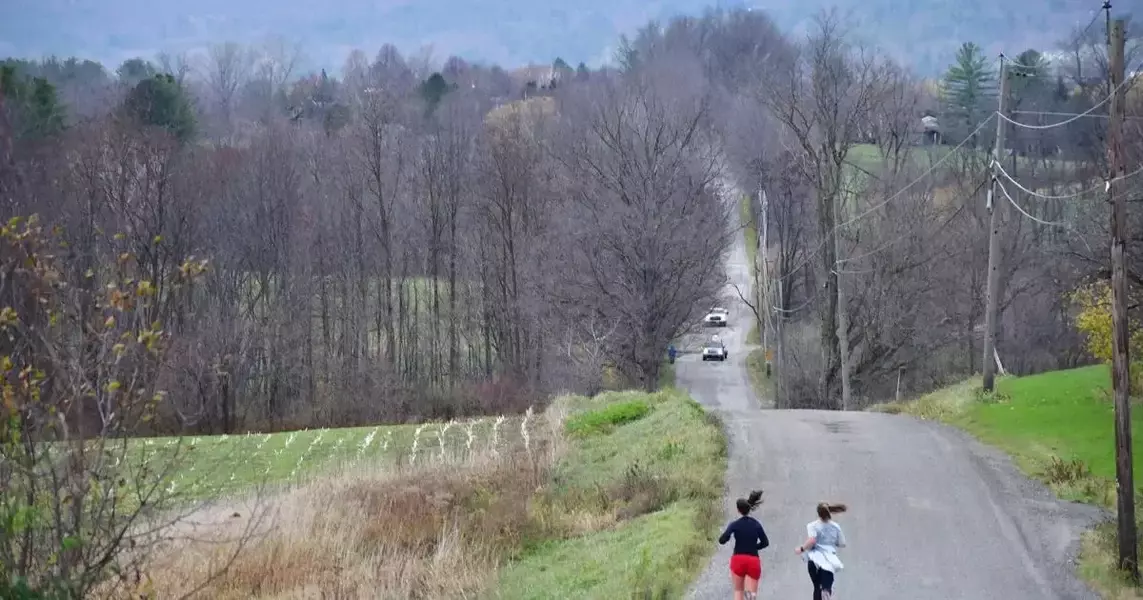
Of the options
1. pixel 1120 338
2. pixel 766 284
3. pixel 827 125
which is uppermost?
pixel 827 125

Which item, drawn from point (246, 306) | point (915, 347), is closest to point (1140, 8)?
point (915, 347)

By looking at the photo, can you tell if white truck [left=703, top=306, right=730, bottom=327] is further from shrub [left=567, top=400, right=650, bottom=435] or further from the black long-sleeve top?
the black long-sleeve top

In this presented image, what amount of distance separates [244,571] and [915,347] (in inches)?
1582

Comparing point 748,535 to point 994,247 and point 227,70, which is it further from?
point 227,70

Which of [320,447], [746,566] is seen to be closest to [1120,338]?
[746,566]

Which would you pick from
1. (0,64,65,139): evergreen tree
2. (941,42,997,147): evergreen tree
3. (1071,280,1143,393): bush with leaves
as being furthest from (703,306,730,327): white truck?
(1071,280,1143,393): bush with leaves

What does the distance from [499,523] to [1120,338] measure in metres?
9.45

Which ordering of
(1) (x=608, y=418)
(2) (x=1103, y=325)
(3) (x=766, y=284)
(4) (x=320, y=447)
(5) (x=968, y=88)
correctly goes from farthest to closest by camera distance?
(5) (x=968, y=88) < (3) (x=766, y=284) < (4) (x=320, y=447) < (2) (x=1103, y=325) < (1) (x=608, y=418)

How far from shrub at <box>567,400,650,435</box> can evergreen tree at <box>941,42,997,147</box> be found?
66.6 meters

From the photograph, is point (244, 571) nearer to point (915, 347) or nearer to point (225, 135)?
point (915, 347)

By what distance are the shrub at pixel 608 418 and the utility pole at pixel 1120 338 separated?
553 inches

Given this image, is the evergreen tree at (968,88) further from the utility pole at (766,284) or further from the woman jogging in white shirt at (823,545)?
the woman jogging in white shirt at (823,545)

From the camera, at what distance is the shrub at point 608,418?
1045 inches

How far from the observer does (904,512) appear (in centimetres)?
1728
